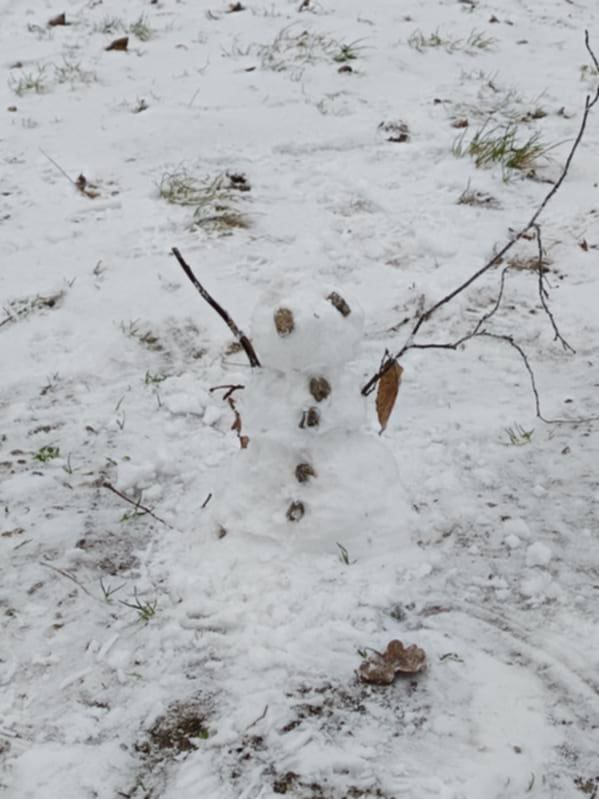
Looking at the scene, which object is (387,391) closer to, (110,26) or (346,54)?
(346,54)

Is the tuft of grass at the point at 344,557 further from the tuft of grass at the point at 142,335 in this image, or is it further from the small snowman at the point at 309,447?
the tuft of grass at the point at 142,335

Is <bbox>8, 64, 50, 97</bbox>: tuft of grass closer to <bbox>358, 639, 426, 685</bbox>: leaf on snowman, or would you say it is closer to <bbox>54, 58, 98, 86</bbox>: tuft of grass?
<bbox>54, 58, 98, 86</bbox>: tuft of grass

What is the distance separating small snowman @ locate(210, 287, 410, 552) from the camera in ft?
6.22

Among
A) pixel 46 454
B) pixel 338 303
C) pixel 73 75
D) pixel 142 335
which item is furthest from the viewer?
pixel 73 75

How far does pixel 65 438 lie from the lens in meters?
2.62

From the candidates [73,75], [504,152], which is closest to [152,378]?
[504,152]

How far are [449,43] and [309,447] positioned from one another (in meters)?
5.07

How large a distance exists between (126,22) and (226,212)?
142 inches

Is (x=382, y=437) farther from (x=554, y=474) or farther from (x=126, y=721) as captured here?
(x=126, y=721)

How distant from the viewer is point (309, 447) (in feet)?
6.60

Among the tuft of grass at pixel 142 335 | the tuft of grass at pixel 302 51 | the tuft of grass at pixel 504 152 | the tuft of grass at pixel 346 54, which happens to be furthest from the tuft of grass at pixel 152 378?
the tuft of grass at pixel 346 54

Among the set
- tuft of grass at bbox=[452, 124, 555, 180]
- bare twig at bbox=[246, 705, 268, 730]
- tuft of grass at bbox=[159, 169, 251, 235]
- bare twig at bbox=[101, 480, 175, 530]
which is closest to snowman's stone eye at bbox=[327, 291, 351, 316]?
bare twig at bbox=[101, 480, 175, 530]

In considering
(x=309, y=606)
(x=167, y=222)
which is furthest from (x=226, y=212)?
(x=309, y=606)

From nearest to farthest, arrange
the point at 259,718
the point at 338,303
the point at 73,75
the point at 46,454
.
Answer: the point at 259,718
the point at 338,303
the point at 46,454
the point at 73,75
